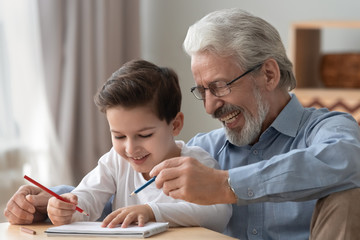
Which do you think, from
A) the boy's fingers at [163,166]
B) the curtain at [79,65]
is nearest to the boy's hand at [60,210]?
the boy's fingers at [163,166]

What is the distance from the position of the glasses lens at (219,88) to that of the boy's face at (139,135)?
0.85 feet

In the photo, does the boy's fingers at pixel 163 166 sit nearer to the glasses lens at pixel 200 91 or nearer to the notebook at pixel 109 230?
the notebook at pixel 109 230

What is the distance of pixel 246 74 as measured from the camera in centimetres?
206

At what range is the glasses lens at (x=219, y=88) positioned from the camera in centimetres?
203

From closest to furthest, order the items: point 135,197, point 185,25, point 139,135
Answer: point 139,135, point 135,197, point 185,25

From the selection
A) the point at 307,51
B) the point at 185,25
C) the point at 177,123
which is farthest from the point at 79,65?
the point at 177,123

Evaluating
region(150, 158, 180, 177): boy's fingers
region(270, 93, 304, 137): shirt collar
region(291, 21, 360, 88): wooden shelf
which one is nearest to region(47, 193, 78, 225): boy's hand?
region(150, 158, 180, 177): boy's fingers

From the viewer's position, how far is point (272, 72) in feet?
6.93

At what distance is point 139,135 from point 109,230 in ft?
1.15

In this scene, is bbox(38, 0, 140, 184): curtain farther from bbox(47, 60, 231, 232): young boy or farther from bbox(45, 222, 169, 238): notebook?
bbox(45, 222, 169, 238): notebook

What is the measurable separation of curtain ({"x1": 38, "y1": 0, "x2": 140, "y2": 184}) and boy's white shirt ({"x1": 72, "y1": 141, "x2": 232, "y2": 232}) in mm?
2258

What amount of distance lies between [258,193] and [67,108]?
2.74m

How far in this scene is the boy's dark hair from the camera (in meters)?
1.77

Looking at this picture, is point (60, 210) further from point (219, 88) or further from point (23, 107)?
point (23, 107)
